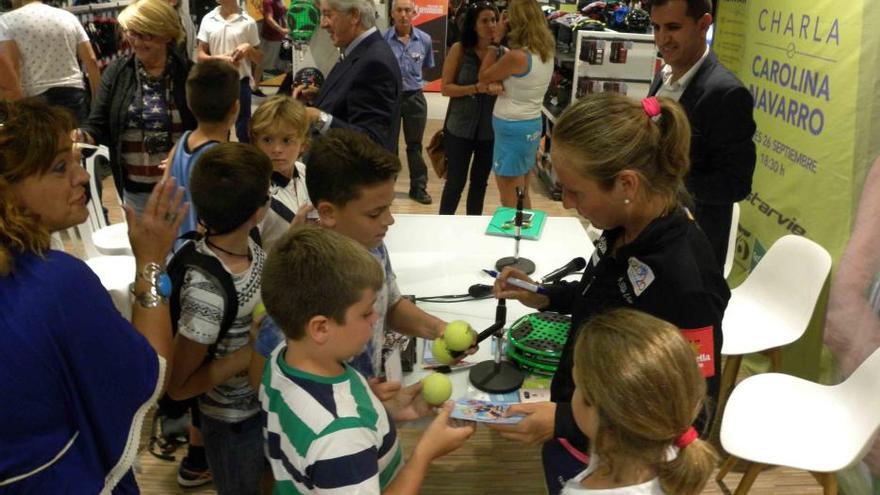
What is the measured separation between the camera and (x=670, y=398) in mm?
1176

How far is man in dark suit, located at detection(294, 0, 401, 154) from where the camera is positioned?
Answer: 116 inches

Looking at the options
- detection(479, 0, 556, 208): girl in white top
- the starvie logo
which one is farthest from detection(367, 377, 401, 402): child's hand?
detection(479, 0, 556, 208): girl in white top

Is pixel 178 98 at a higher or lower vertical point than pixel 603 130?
lower

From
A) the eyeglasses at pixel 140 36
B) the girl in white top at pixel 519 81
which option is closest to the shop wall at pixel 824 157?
the girl in white top at pixel 519 81

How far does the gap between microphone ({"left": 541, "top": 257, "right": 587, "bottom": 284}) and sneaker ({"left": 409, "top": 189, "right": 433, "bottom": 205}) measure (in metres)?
3.42

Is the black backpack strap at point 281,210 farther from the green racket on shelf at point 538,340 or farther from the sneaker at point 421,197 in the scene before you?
the sneaker at point 421,197

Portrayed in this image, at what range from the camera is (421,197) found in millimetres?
6020

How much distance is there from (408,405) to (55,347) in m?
0.82

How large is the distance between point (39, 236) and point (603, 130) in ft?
3.63

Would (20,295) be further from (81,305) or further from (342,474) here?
(342,474)

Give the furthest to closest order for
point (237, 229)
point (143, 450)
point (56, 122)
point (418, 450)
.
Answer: point (143, 450), point (237, 229), point (418, 450), point (56, 122)

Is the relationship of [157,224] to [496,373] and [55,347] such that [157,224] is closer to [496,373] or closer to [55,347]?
[55,347]

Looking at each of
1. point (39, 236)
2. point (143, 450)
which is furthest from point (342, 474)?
point (143, 450)

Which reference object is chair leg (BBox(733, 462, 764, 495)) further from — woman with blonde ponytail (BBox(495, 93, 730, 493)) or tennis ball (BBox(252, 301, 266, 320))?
tennis ball (BBox(252, 301, 266, 320))
